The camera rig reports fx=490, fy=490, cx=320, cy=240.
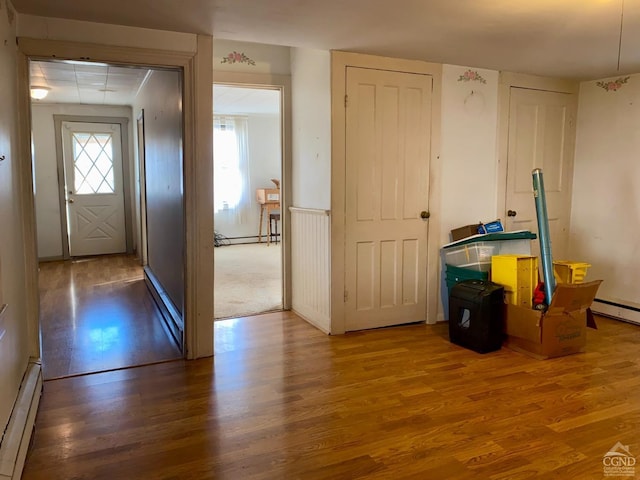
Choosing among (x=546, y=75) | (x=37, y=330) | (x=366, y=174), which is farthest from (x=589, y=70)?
(x=37, y=330)

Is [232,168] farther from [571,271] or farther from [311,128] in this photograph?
[571,271]

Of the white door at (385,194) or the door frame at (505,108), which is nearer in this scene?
the white door at (385,194)

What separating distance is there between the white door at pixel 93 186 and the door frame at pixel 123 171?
52mm

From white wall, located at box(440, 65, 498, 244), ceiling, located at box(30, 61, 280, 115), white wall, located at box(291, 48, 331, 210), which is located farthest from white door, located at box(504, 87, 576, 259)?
ceiling, located at box(30, 61, 280, 115)

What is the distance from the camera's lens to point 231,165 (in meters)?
8.87

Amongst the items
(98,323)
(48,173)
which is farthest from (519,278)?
(48,173)

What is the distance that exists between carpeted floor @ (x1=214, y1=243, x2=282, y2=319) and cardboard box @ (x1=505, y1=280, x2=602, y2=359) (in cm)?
214

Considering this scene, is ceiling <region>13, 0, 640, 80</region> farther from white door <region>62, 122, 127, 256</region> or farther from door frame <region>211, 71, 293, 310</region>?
white door <region>62, 122, 127, 256</region>

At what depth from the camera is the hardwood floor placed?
2104 millimetres

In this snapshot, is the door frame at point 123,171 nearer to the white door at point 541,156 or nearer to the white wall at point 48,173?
the white wall at point 48,173

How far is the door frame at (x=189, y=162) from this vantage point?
279cm

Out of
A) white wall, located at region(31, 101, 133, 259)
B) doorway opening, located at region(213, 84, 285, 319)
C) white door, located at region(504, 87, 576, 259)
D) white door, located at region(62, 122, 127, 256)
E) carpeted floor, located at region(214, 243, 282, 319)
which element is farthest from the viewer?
doorway opening, located at region(213, 84, 285, 319)

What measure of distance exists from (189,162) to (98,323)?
184 cm

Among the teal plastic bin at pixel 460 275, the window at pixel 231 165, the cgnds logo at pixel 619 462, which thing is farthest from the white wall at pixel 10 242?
the window at pixel 231 165
